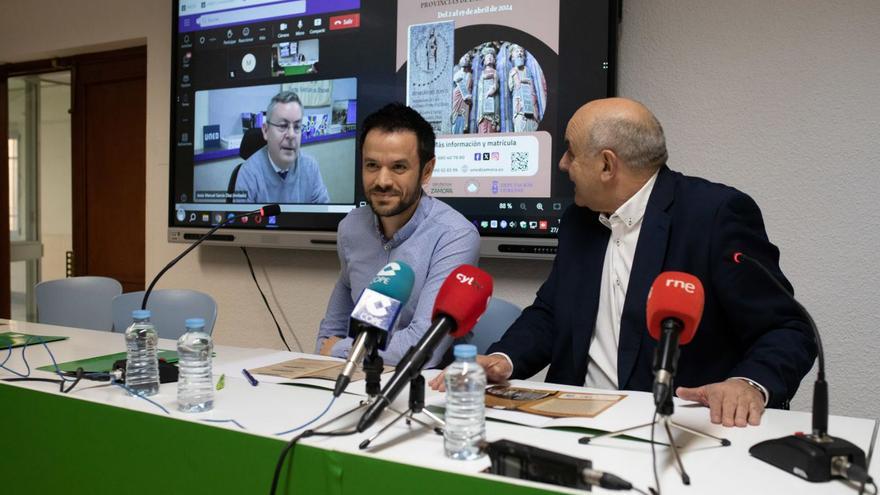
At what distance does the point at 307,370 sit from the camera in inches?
68.5

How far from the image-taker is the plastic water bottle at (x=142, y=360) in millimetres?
1518

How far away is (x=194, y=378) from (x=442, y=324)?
0.53 metres

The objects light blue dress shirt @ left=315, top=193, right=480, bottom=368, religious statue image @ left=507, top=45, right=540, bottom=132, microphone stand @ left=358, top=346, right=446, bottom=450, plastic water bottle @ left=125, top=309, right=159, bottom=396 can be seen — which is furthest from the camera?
religious statue image @ left=507, top=45, right=540, bottom=132

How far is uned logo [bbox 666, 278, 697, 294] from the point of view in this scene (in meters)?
1.03

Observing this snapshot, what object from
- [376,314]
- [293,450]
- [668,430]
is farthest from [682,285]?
[293,450]

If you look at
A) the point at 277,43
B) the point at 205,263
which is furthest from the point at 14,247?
the point at 277,43

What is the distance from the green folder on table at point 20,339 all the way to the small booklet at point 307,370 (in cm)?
81

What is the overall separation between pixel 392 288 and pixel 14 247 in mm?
5324

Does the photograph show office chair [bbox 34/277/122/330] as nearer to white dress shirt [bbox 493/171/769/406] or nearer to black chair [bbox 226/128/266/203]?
black chair [bbox 226/128/266/203]

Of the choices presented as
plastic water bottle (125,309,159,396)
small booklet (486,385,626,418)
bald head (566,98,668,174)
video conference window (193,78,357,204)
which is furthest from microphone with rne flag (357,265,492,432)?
video conference window (193,78,357,204)

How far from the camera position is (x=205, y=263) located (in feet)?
12.5

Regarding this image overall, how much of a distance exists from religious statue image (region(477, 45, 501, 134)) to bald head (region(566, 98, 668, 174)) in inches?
42.0

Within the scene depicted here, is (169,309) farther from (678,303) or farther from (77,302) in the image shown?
(678,303)

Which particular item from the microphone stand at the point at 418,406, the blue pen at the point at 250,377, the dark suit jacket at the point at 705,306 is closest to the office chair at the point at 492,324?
the dark suit jacket at the point at 705,306
